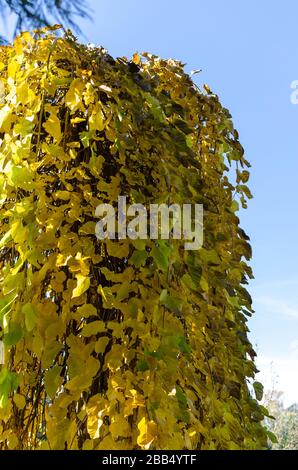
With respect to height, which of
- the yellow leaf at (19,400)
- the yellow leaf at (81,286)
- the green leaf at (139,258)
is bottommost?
the yellow leaf at (19,400)

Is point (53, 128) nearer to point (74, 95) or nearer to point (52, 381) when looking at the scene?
point (74, 95)

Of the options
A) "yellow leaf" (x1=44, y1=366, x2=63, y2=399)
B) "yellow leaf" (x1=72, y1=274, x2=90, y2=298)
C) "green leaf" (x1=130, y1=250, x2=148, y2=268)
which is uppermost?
"green leaf" (x1=130, y1=250, x2=148, y2=268)

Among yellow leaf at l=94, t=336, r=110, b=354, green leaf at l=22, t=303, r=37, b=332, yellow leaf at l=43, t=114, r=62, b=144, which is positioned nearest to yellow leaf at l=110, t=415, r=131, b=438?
yellow leaf at l=94, t=336, r=110, b=354

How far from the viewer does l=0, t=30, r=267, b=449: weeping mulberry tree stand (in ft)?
4.05

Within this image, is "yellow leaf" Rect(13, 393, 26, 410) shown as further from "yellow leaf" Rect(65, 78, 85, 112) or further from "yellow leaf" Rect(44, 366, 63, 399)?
"yellow leaf" Rect(65, 78, 85, 112)

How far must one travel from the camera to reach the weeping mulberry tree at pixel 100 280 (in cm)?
124

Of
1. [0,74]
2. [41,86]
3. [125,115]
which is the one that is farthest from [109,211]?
[0,74]

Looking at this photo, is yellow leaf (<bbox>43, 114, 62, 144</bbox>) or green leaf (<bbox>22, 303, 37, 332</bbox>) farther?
yellow leaf (<bbox>43, 114, 62, 144</bbox>)

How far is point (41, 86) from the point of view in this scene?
148cm

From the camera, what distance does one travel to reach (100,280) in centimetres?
142

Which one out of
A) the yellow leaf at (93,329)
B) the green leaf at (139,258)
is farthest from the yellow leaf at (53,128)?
the yellow leaf at (93,329)

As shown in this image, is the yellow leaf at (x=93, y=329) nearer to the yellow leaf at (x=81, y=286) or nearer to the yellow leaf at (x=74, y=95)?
the yellow leaf at (x=81, y=286)

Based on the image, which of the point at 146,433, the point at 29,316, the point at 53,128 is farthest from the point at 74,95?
the point at 146,433

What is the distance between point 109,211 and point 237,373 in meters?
0.64
